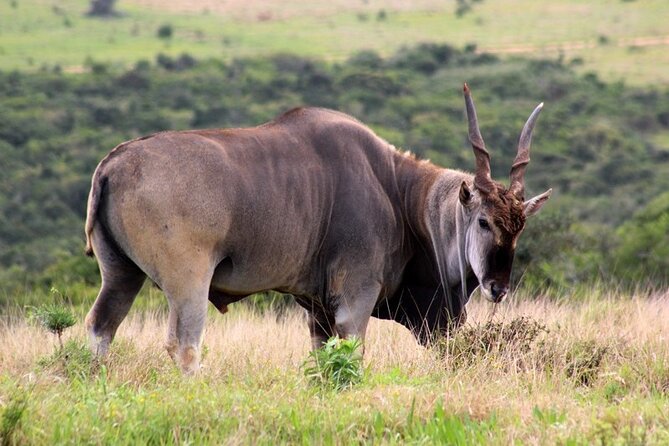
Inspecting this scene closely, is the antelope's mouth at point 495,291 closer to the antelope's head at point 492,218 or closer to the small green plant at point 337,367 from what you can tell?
the antelope's head at point 492,218

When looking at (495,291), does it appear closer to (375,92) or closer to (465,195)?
(465,195)

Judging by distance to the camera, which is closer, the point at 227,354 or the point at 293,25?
the point at 227,354

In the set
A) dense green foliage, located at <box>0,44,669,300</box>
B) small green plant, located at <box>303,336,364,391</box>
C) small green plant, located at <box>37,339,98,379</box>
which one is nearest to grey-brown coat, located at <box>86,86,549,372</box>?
small green plant, located at <box>37,339,98,379</box>

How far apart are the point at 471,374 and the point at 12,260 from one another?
66.5 feet

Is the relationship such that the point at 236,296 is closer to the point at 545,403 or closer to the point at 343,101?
the point at 545,403

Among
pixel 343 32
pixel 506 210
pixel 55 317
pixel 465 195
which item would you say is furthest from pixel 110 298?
pixel 343 32

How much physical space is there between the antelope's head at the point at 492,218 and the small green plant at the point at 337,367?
48.2 inches

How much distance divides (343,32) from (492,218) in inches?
2803

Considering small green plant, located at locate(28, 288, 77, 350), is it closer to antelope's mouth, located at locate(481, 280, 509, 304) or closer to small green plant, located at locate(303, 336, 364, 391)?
small green plant, located at locate(303, 336, 364, 391)

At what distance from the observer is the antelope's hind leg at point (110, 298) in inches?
294

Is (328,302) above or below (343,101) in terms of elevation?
above

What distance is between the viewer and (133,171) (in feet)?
23.4

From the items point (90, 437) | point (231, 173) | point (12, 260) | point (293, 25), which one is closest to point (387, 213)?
point (231, 173)

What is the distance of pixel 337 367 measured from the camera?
6816mm
